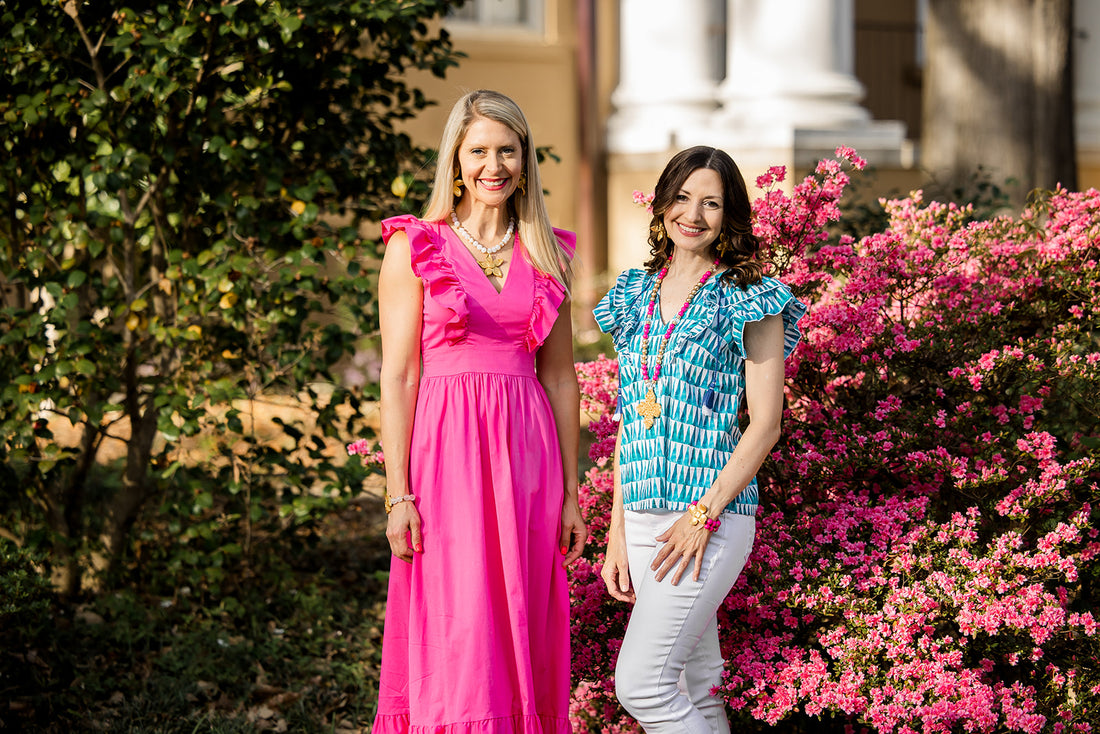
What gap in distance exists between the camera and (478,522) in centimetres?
304

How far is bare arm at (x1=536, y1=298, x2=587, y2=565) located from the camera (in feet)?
10.6

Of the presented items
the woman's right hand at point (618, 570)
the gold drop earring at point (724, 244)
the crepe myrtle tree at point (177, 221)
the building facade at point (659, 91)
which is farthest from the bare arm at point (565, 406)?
the building facade at point (659, 91)

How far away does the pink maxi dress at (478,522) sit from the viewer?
3.03 m

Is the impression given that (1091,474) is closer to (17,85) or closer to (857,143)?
(17,85)

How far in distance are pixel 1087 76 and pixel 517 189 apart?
7.87 metres

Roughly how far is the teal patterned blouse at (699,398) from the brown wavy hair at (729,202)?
0.05 metres

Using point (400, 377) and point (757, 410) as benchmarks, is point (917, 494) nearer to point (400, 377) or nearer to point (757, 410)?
point (757, 410)

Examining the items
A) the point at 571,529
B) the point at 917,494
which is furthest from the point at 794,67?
the point at 571,529

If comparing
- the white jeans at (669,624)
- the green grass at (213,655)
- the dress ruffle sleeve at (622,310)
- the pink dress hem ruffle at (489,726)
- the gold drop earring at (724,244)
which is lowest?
the green grass at (213,655)

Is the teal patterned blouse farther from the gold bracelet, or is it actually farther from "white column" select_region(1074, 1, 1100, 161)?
"white column" select_region(1074, 1, 1100, 161)

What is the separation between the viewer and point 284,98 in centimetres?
464

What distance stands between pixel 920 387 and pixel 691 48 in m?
6.01

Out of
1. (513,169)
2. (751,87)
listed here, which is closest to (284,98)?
(513,169)

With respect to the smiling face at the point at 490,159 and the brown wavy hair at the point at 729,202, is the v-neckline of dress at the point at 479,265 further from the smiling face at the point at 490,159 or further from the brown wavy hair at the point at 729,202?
the brown wavy hair at the point at 729,202
